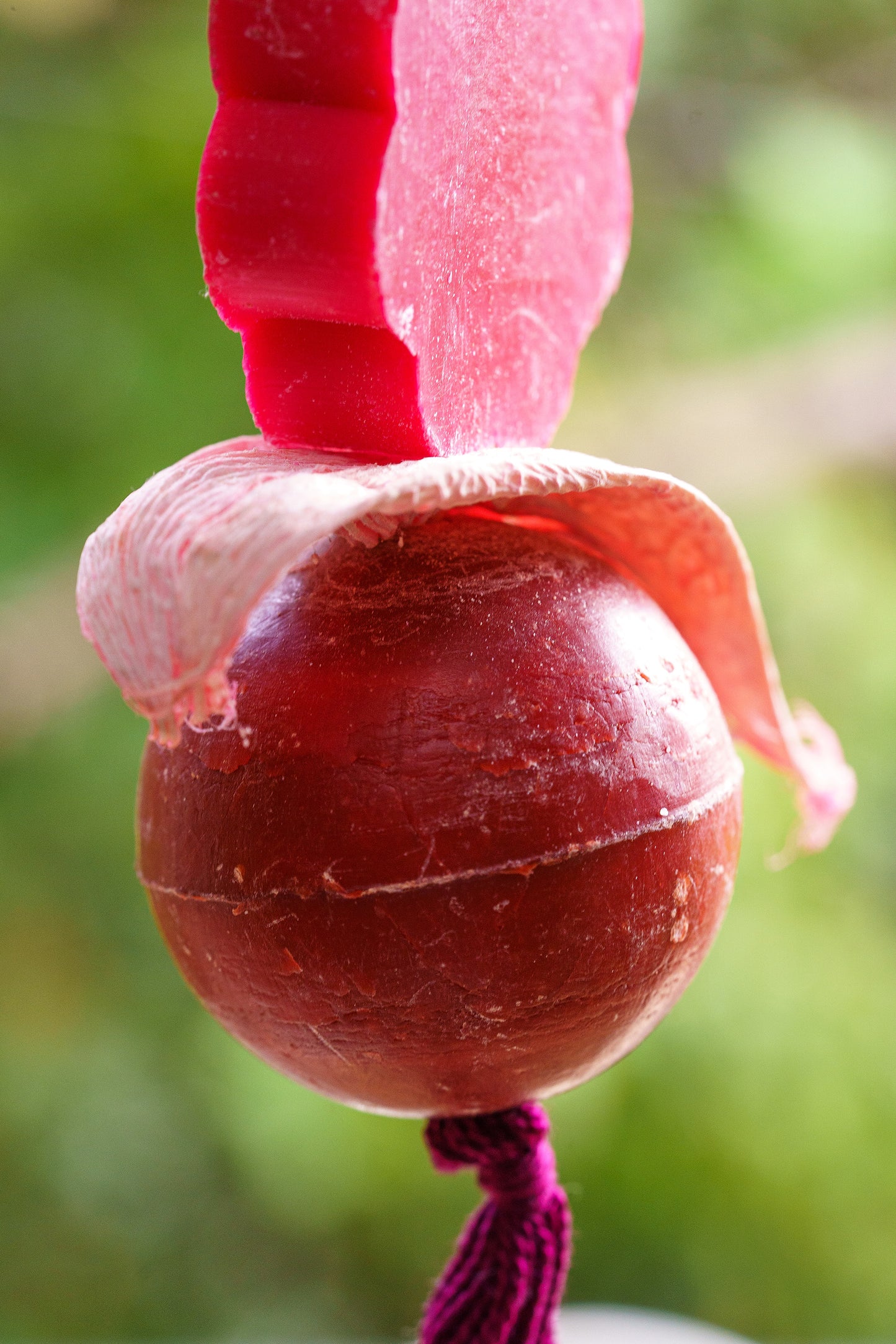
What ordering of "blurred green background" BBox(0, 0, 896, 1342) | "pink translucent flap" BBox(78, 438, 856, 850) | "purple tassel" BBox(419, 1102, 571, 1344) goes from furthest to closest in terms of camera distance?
"blurred green background" BBox(0, 0, 896, 1342) < "purple tassel" BBox(419, 1102, 571, 1344) < "pink translucent flap" BBox(78, 438, 856, 850)

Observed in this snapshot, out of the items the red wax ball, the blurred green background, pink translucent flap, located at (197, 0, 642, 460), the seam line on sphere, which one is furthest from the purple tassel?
the blurred green background

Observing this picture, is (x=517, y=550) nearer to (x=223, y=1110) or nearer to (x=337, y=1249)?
(x=223, y=1110)

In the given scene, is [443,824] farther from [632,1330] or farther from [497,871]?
[632,1330]

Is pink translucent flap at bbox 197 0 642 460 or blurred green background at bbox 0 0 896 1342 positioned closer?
pink translucent flap at bbox 197 0 642 460

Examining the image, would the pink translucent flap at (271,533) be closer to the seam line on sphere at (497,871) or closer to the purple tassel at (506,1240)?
the seam line on sphere at (497,871)

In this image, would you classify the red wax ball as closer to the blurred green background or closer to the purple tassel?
the purple tassel

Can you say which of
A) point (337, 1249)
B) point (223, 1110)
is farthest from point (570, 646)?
point (337, 1249)
